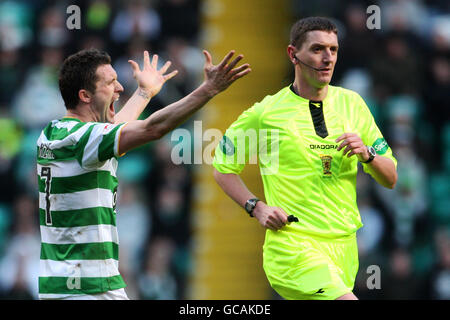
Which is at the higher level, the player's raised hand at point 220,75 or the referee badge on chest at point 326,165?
the player's raised hand at point 220,75

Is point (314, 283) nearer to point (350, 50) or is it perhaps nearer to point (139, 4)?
point (350, 50)

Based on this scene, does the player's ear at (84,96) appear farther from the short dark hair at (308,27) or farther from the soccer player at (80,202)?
the short dark hair at (308,27)

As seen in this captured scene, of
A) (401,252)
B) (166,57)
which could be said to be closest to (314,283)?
(401,252)

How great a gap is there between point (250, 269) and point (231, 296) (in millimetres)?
410

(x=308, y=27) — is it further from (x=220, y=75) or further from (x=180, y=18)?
(x=180, y=18)

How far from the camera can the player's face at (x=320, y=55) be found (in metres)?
5.92

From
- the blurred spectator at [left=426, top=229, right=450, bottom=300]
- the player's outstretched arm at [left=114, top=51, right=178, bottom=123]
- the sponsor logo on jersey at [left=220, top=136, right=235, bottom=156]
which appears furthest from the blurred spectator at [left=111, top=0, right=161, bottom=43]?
the sponsor logo on jersey at [left=220, top=136, right=235, bottom=156]

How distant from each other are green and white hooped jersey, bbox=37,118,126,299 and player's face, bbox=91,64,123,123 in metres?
0.23

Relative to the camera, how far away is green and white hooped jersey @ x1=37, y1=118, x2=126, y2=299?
513cm

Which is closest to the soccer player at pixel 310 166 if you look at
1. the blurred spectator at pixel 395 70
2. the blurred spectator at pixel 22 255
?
the blurred spectator at pixel 395 70

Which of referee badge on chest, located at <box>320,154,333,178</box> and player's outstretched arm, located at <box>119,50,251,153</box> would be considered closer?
player's outstretched arm, located at <box>119,50,251,153</box>

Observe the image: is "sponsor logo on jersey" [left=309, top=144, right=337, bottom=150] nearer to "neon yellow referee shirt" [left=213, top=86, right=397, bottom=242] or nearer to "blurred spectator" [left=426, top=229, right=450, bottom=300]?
"neon yellow referee shirt" [left=213, top=86, right=397, bottom=242]

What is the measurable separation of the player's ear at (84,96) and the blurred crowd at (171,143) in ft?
15.9

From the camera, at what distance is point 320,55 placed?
5.93 m
